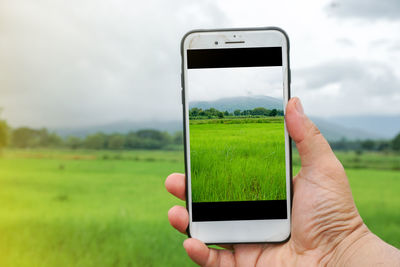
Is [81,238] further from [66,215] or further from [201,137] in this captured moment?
[201,137]

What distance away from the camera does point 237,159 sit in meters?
1.32

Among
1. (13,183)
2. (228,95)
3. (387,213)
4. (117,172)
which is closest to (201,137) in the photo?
Answer: (228,95)

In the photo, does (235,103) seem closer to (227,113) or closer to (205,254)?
(227,113)

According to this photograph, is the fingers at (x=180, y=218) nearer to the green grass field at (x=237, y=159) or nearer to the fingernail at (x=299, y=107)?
the green grass field at (x=237, y=159)

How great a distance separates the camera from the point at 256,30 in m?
1.28

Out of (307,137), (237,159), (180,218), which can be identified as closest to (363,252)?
(307,137)

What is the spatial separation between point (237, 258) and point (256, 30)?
35.8 inches

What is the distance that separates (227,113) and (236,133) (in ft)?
0.30

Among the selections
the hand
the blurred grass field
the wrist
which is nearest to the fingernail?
the hand

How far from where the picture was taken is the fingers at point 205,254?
1.21m

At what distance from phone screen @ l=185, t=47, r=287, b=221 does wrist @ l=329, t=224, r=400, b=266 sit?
0.23 metres

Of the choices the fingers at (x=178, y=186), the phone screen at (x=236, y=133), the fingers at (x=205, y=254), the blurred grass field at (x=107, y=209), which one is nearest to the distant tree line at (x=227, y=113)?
the phone screen at (x=236, y=133)

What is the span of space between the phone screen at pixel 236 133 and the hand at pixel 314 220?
70 mm

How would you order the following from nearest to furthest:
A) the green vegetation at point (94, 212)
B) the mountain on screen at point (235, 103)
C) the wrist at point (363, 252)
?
1. the wrist at point (363, 252)
2. the mountain on screen at point (235, 103)
3. the green vegetation at point (94, 212)
